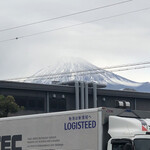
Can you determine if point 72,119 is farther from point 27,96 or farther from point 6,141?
point 27,96

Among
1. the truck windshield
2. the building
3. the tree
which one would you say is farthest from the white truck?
the building

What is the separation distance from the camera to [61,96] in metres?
62.9

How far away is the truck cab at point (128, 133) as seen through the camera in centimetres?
1170

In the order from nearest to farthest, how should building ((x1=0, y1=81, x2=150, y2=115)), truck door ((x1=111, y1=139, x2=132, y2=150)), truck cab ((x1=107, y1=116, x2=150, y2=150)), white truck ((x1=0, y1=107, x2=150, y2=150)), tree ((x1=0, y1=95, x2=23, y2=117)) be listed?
truck door ((x1=111, y1=139, x2=132, y2=150)) → truck cab ((x1=107, y1=116, x2=150, y2=150)) → white truck ((x1=0, y1=107, x2=150, y2=150)) → tree ((x1=0, y1=95, x2=23, y2=117)) → building ((x1=0, y1=81, x2=150, y2=115))

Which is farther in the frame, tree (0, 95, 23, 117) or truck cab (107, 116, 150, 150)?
tree (0, 95, 23, 117)

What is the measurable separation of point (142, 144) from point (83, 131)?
1.73 meters

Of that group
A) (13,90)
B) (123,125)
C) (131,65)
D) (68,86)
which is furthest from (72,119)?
(68,86)

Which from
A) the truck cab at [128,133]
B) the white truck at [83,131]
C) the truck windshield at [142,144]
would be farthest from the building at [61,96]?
the truck windshield at [142,144]

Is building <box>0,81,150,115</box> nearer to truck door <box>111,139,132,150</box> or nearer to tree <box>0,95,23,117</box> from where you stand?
tree <box>0,95,23,117</box>

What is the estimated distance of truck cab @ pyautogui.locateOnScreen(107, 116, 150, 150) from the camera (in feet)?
38.4

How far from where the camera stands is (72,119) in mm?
13078

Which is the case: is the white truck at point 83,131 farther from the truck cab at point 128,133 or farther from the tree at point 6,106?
the tree at point 6,106

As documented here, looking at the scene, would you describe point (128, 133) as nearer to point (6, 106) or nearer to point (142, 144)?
point (142, 144)

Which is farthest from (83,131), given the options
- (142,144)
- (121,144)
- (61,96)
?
(61,96)
